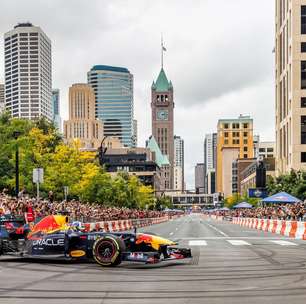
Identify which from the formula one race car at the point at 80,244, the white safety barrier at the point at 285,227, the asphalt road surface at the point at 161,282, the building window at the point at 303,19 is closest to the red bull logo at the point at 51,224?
the formula one race car at the point at 80,244

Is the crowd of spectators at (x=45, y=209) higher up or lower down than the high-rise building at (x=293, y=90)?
lower down

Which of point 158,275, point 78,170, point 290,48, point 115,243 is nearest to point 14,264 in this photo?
point 115,243

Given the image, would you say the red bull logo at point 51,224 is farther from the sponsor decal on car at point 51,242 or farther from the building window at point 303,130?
the building window at point 303,130

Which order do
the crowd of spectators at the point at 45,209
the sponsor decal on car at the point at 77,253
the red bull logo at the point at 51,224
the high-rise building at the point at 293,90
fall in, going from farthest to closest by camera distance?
the high-rise building at the point at 293,90
the crowd of spectators at the point at 45,209
the red bull logo at the point at 51,224
the sponsor decal on car at the point at 77,253

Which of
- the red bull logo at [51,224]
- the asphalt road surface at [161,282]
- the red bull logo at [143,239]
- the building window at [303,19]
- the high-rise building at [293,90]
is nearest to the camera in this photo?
the asphalt road surface at [161,282]

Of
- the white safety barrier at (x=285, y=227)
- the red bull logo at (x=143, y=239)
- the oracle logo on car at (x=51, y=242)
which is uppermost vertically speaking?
the red bull logo at (x=143, y=239)

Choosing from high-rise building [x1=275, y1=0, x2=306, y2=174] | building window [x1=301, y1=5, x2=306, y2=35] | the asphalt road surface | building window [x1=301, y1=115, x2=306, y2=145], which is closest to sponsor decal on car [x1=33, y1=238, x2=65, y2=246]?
the asphalt road surface

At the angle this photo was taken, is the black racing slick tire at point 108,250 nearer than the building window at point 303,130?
Yes

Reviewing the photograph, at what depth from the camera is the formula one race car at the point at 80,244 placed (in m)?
14.6

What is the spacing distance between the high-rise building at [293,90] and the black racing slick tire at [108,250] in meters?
77.1

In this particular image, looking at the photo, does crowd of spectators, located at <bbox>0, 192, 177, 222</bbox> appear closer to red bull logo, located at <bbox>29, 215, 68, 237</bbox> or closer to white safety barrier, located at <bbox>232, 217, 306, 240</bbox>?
red bull logo, located at <bbox>29, 215, 68, 237</bbox>

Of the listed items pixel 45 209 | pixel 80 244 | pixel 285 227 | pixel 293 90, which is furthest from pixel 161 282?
pixel 293 90

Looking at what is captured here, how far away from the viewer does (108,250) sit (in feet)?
48.6

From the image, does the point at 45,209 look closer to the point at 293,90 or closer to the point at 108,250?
the point at 108,250
